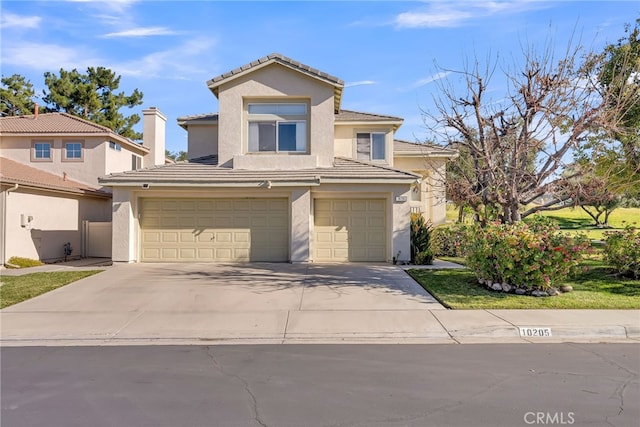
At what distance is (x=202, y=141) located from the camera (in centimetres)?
2041

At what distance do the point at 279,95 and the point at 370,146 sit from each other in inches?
221

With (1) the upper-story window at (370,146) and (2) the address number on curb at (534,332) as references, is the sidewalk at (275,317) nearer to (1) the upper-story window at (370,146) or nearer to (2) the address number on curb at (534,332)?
(2) the address number on curb at (534,332)

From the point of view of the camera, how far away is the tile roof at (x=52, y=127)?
22172 mm

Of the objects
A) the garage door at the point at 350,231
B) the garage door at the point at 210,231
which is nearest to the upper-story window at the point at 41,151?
the garage door at the point at 210,231

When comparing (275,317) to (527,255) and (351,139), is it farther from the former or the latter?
(351,139)

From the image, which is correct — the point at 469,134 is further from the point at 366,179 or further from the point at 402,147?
the point at 402,147

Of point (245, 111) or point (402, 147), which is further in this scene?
point (402, 147)

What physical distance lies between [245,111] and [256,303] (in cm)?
896

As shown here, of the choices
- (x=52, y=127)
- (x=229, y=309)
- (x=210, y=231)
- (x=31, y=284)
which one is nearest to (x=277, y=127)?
(x=210, y=231)

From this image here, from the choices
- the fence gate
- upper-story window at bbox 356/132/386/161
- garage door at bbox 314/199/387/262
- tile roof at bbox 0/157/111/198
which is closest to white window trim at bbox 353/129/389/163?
upper-story window at bbox 356/132/386/161

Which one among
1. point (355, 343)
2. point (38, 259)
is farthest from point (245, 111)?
point (355, 343)

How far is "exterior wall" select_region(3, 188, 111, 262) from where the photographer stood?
16.5 meters

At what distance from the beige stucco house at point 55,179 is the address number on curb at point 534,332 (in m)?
16.4

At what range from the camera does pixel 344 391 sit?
5297 millimetres
